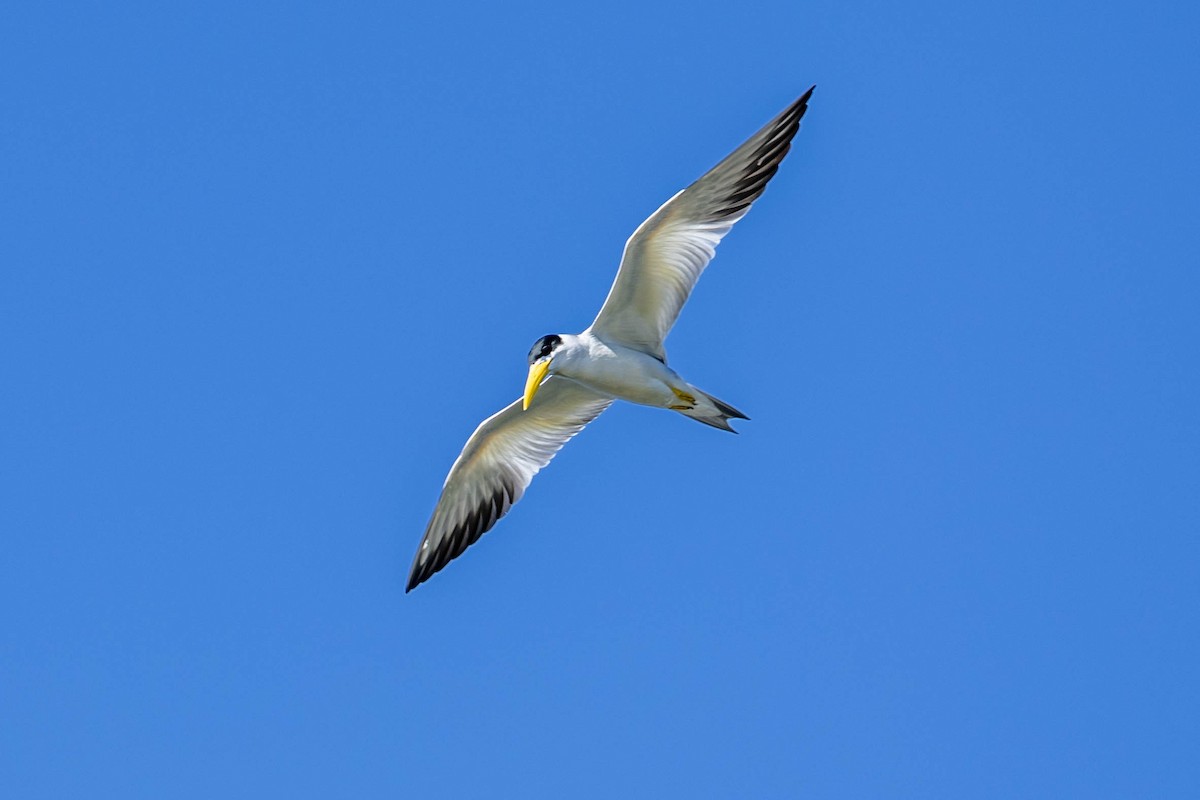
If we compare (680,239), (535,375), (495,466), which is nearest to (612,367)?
(535,375)

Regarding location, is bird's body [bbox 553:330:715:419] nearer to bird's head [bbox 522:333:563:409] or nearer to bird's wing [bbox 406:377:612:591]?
bird's head [bbox 522:333:563:409]

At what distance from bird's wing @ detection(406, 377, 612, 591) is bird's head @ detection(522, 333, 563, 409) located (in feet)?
3.93

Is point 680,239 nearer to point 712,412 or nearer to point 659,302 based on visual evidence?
point 659,302

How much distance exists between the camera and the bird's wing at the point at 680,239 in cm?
1416

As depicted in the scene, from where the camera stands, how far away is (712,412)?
1519cm

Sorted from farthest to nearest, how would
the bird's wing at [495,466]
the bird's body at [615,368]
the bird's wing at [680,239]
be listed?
1. the bird's wing at [495,466]
2. the bird's body at [615,368]
3. the bird's wing at [680,239]

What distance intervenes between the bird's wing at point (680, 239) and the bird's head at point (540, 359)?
0.47 m

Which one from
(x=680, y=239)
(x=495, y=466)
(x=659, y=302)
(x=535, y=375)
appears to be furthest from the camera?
(x=495, y=466)

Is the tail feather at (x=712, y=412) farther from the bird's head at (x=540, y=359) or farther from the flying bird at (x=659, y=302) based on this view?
the bird's head at (x=540, y=359)

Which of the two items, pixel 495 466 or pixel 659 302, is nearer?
pixel 659 302

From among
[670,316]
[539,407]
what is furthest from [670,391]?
[539,407]

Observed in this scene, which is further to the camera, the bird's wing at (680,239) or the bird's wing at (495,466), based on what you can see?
the bird's wing at (495,466)

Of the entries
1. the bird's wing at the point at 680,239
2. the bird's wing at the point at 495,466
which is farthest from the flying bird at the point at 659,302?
the bird's wing at the point at 495,466

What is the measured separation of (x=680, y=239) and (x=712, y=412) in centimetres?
165
